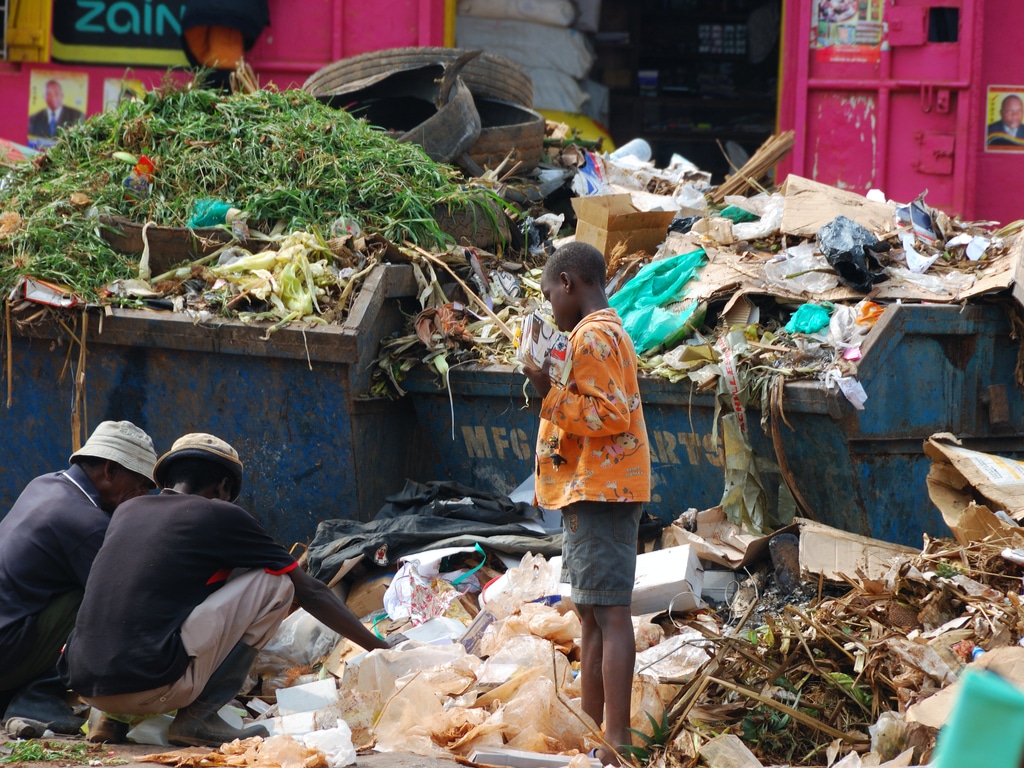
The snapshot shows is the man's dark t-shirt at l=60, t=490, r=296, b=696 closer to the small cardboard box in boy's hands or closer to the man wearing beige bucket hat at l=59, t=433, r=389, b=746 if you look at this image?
the man wearing beige bucket hat at l=59, t=433, r=389, b=746

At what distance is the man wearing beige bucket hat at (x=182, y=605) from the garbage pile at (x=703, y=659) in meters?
0.18

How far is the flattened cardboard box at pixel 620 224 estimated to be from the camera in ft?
17.5

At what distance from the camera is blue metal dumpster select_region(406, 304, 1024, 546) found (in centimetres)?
418

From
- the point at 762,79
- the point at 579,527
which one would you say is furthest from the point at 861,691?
the point at 762,79

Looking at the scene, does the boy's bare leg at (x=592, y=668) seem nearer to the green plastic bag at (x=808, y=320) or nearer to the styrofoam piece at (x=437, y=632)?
the styrofoam piece at (x=437, y=632)

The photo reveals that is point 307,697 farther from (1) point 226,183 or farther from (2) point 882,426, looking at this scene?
(1) point 226,183

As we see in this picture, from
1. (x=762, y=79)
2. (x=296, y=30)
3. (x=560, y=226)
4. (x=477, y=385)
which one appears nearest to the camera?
(x=477, y=385)

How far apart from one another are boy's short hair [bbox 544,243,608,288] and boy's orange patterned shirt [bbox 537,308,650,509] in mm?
96

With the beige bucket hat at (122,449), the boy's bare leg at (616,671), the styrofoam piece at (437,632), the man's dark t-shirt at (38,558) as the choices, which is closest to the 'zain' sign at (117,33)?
the beige bucket hat at (122,449)

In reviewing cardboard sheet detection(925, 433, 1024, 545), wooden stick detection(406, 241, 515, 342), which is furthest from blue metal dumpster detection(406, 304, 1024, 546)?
wooden stick detection(406, 241, 515, 342)

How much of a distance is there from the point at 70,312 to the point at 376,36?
458 cm

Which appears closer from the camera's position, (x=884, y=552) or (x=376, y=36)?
(x=884, y=552)

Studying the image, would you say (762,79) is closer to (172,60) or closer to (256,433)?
(172,60)

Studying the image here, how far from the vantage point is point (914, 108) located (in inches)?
324
